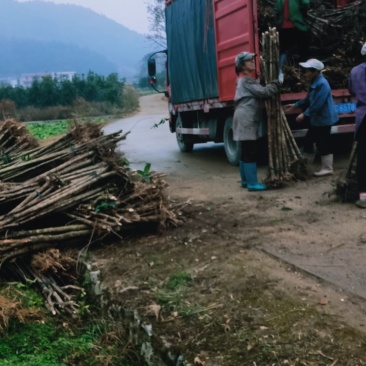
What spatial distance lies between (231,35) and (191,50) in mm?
1977

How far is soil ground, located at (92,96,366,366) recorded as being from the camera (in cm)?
332

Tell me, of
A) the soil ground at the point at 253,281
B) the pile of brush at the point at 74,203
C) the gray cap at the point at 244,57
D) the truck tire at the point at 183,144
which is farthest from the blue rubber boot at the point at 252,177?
the truck tire at the point at 183,144

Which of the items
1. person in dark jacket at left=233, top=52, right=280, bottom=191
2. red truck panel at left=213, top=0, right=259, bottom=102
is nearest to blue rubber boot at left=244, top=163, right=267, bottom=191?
person in dark jacket at left=233, top=52, right=280, bottom=191

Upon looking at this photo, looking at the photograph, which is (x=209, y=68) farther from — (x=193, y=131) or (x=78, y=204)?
(x=78, y=204)

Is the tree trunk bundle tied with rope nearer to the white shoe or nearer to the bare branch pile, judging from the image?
the white shoe

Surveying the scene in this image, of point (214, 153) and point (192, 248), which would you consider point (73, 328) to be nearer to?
point (192, 248)

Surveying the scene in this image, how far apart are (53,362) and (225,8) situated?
6.82 metres

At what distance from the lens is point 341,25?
31.4 feet

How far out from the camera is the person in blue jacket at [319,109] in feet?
26.5

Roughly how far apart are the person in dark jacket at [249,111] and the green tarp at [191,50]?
90.5 inches

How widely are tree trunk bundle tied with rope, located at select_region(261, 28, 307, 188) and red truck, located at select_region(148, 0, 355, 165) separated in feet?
2.25

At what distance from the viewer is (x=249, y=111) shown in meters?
7.75

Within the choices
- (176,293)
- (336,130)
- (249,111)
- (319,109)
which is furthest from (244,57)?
(176,293)

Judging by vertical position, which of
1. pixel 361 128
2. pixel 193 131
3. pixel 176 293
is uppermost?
pixel 361 128
